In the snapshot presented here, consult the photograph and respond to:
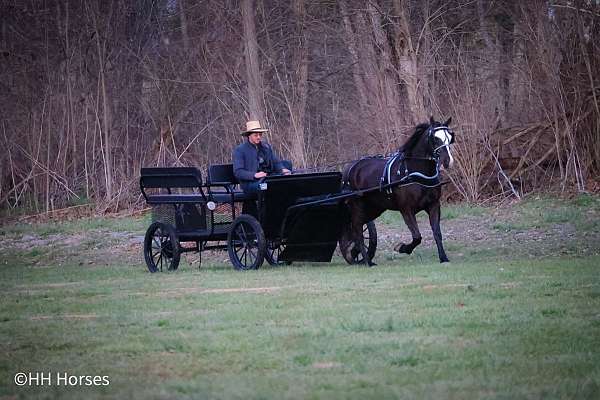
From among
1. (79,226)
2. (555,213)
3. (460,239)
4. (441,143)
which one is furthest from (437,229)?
(79,226)

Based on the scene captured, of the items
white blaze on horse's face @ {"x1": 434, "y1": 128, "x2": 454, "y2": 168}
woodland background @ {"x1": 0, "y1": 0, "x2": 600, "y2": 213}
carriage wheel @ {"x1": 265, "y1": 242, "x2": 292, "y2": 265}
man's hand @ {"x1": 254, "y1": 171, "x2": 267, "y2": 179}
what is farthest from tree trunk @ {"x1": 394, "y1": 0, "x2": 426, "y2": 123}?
man's hand @ {"x1": 254, "y1": 171, "x2": 267, "y2": 179}

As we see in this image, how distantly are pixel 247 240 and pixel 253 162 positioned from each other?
1.09 meters

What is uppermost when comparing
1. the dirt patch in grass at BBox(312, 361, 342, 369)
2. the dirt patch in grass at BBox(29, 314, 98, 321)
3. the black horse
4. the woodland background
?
the woodland background

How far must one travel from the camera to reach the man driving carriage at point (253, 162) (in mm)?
15086

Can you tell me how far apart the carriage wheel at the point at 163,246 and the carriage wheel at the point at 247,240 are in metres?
0.85

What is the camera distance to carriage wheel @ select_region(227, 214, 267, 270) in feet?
49.0

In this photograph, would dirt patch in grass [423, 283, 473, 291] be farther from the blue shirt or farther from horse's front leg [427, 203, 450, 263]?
the blue shirt

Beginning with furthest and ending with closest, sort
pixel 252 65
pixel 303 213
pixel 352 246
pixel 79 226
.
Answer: pixel 252 65
pixel 79 226
pixel 352 246
pixel 303 213

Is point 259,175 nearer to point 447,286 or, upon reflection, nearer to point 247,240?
point 247,240

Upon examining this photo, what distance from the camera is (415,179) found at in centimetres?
1484

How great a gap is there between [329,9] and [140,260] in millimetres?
10791

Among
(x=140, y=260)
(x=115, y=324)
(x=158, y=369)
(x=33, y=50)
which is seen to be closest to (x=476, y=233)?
(x=140, y=260)

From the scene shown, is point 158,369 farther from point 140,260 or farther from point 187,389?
point 140,260

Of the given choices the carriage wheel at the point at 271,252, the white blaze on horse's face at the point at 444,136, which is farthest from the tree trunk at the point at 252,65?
the white blaze on horse's face at the point at 444,136
